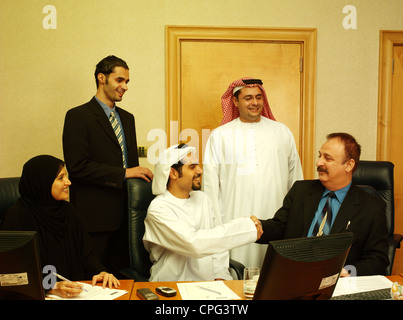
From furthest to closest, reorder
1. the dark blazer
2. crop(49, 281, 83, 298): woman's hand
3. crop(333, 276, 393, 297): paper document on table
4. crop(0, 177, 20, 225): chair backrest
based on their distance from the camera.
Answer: the dark blazer → crop(0, 177, 20, 225): chair backrest → crop(333, 276, 393, 297): paper document on table → crop(49, 281, 83, 298): woman's hand

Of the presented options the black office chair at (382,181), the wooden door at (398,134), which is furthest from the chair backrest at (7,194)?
the wooden door at (398,134)

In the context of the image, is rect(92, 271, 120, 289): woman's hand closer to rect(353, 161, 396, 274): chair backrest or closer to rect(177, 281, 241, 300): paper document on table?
rect(177, 281, 241, 300): paper document on table

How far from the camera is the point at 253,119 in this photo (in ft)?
9.59

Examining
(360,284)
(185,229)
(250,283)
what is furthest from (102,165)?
(360,284)

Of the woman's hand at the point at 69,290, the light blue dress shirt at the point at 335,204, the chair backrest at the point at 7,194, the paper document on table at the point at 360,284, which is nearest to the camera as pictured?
the woman's hand at the point at 69,290

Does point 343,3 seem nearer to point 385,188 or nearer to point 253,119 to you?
point 253,119

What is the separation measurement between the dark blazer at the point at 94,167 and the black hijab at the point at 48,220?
480 mm

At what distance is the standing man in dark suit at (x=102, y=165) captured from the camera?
2.49 meters

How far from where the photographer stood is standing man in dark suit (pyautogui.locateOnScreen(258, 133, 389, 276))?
1960 mm

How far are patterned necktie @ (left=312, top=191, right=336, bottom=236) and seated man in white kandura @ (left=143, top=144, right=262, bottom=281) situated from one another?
298 mm

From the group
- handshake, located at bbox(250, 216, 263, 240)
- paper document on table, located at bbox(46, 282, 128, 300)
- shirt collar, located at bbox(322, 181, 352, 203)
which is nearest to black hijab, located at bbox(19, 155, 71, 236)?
paper document on table, located at bbox(46, 282, 128, 300)

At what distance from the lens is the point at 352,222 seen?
2.00 meters

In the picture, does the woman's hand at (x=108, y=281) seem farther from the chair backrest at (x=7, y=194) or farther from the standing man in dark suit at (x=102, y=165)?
the chair backrest at (x=7, y=194)

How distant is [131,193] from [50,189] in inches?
17.2
